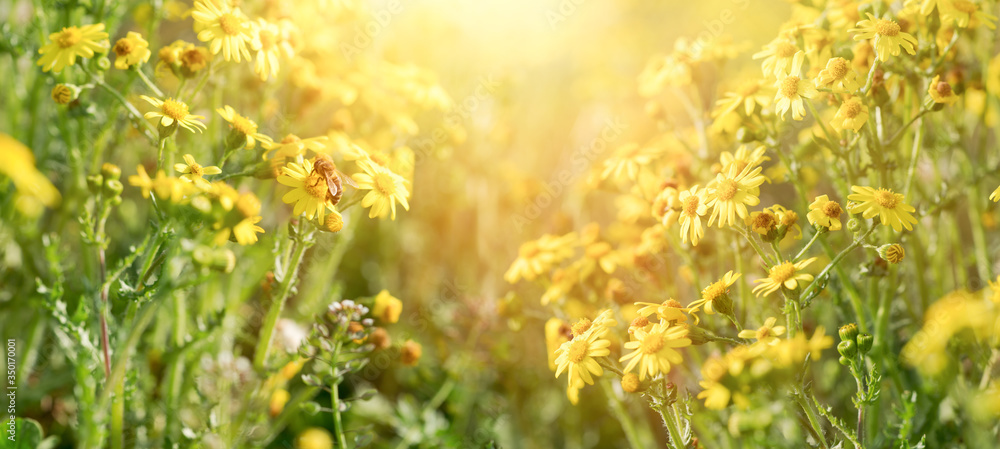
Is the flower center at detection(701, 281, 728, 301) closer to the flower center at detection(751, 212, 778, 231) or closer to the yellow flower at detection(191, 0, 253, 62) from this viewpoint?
the flower center at detection(751, 212, 778, 231)

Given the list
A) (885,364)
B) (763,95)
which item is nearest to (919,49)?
(763,95)

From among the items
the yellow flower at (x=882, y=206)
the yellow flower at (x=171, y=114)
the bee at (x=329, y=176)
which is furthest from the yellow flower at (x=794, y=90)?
the yellow flower at (x=171, y=114)

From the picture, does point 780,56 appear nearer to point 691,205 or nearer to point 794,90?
point 794,90

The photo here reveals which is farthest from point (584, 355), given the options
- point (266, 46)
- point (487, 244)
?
point (487, 244)

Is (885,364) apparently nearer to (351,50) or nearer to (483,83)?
(483,83)

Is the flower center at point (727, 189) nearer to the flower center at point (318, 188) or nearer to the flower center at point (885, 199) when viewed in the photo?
the flower center at point (885, 199)

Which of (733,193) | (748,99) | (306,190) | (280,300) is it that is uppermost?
(748,99)

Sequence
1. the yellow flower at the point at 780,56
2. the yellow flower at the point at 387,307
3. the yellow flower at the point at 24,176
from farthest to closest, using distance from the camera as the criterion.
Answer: the yellow flower at the point at 387,307, the yellow flower at the point at 780,56, the yellow flower at the point at 24,176
